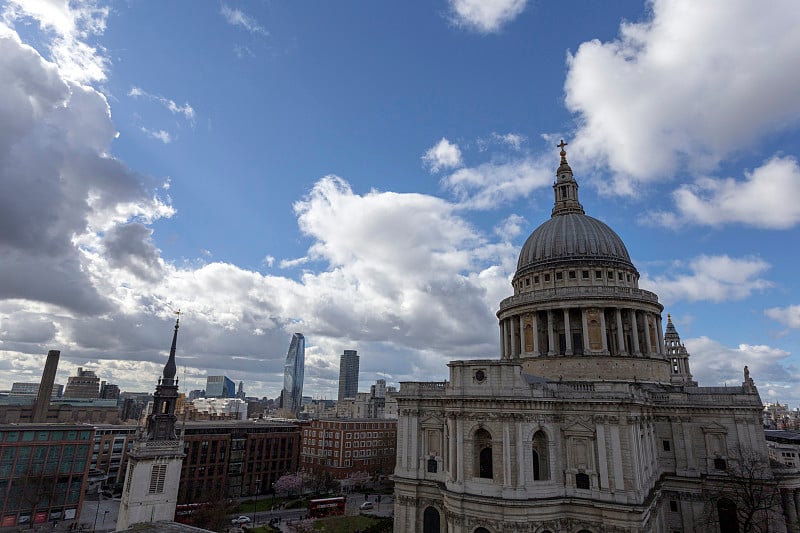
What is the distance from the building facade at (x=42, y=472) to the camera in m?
58.3

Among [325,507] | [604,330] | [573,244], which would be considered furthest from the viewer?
[325,507]

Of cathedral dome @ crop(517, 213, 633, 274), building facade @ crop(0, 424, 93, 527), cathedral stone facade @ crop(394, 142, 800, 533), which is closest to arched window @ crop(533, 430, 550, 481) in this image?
cathedral stone facade @ crop(394, 142, 800, 533)

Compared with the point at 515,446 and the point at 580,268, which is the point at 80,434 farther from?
the point at 580,268

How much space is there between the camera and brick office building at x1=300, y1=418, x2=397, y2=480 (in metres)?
94.0

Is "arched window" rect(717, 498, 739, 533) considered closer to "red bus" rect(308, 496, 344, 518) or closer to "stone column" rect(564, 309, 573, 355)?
"stone column" rect(564, 309, 573, 355)

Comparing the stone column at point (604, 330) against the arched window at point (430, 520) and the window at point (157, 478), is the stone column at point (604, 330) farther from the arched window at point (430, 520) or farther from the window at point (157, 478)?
the window at point (157, 478)

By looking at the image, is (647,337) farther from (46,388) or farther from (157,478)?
(46,388)

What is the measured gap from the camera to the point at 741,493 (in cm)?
4316

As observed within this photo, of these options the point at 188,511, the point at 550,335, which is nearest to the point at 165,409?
the point at 188,511

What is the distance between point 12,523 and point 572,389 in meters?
68.0

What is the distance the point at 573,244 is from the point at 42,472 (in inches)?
2943

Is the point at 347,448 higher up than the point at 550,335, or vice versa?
the point at 550,335

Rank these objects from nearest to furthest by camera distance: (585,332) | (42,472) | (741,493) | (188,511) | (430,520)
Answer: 1. (741,493)
2. (430,520)
3. (585,332)
4. (188,511)
5. (42,472)

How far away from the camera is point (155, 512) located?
122ft
